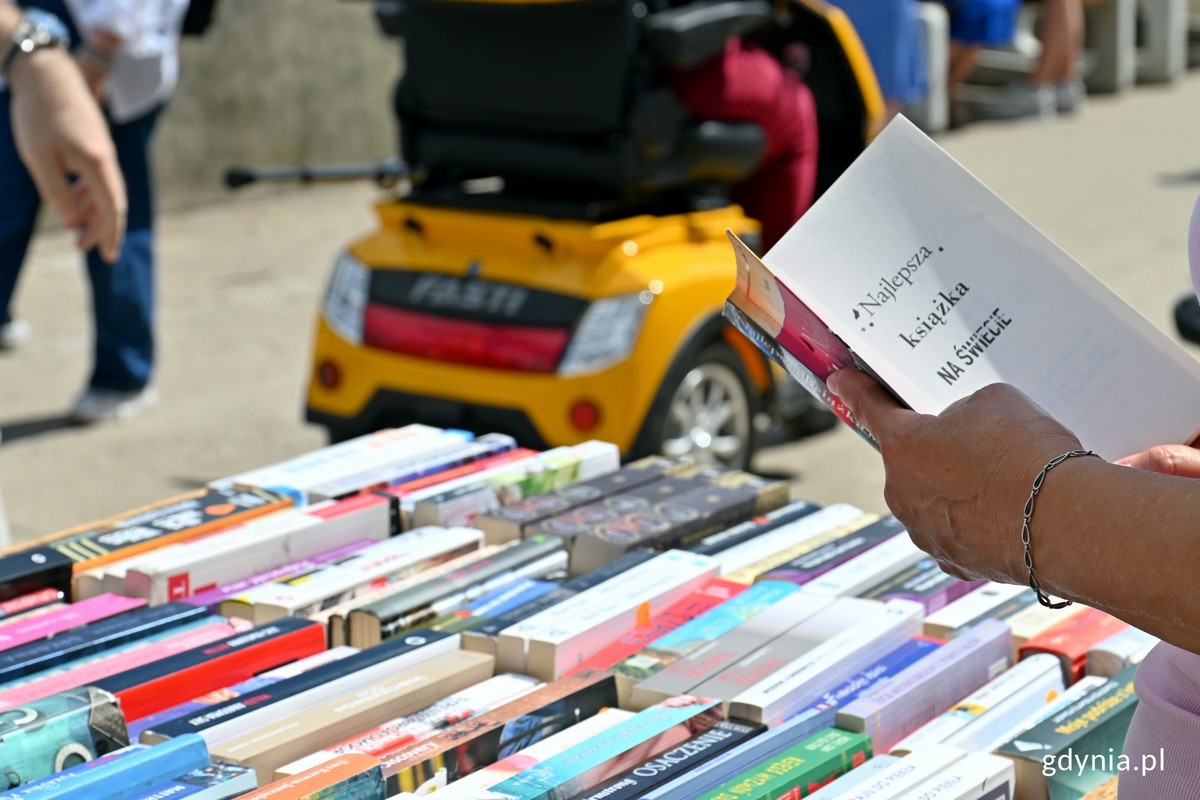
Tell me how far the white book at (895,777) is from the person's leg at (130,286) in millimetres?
3871

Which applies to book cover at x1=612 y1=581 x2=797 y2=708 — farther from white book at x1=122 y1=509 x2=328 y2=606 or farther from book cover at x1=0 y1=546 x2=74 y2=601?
book cover at x1=0 y1=546 x2=74 y2=601

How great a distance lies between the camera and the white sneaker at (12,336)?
19.0 feet

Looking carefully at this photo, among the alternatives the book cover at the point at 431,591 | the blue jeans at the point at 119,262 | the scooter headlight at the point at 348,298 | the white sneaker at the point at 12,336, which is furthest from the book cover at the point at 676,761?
the white sneaker at the point at 12,336

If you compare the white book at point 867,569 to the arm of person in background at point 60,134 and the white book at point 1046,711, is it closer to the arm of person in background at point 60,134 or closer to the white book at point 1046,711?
the white book at point 1046,711

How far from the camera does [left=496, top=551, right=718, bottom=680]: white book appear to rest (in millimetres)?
1706

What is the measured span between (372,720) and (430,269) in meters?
2.41

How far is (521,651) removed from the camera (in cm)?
171

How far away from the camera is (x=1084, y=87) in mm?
11805

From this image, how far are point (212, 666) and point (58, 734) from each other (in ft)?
0.66

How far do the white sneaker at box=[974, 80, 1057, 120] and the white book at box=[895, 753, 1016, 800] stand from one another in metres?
9.50

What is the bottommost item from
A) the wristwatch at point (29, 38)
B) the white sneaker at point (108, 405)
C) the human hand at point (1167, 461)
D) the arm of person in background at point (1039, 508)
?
the white sneaker at point (108, 405)

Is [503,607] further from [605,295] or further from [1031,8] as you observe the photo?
[1031,8]

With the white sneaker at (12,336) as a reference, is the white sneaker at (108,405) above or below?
below

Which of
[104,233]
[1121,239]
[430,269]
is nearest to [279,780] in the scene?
[104,233]
